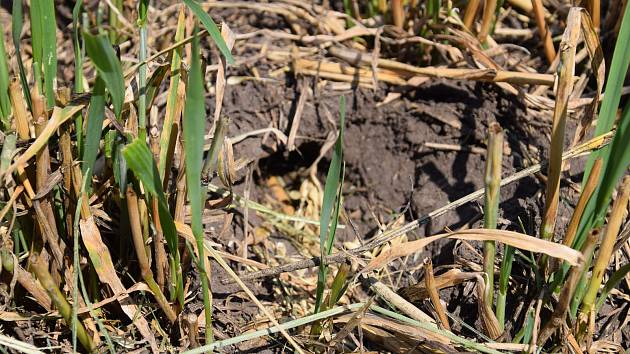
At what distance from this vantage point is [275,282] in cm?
152

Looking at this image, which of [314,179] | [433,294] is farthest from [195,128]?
[314,179]

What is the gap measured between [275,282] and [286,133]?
413mm

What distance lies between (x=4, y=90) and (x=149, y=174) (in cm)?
37

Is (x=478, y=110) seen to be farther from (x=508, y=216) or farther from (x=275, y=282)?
(x=275, y=282)

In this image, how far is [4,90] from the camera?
1203 millimetres

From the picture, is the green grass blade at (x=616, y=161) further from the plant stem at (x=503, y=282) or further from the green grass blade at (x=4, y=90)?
the green grass blade at (x=4, y=90)

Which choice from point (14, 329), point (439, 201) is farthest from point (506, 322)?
point (14, 329)

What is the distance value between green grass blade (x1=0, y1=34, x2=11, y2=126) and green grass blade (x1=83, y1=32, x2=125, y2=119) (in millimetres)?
257

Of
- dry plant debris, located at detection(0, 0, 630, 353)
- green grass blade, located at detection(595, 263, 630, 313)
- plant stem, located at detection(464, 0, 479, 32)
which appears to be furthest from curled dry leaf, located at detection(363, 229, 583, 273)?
plant stem, located at detection(464, 0, 479, 32)

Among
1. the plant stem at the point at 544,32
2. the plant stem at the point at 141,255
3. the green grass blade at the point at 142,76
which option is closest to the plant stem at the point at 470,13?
the plant stem at the point at 544,32

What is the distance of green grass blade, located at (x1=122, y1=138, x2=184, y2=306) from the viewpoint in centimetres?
96

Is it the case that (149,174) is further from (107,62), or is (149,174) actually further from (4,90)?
(4,90)

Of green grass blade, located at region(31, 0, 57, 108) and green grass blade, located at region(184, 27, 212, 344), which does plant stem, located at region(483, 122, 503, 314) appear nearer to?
green grass blade, located at region(184, 27, 212, 344)

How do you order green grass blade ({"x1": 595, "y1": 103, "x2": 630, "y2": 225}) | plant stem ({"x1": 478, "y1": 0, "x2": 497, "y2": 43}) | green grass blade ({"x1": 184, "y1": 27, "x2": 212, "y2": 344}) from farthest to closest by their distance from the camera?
plant stem ({"x1": 478, "y1": 0, "x2": 497, "y2": 43}) → green grass blade ({"x1": 595, "y1": 103, "x2": 630, "y2": 225}) → green grass blade ({"x1": 184, "y1": 27, "x2": 212, "y2": 344})
